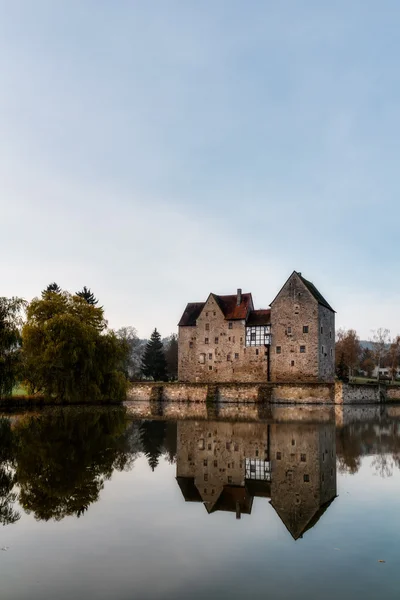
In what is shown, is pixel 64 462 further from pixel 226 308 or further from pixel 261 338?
pixel 226 308

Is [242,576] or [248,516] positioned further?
[248,516]

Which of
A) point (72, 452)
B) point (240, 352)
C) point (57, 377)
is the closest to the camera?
point (72, 452)

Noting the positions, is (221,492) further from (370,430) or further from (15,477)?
(370,430)

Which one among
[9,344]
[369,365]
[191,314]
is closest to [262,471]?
[9,344]

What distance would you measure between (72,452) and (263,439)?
6.87 metres

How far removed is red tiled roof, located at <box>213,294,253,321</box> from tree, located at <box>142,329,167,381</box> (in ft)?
49.0

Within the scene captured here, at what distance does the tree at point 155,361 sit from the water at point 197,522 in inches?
2099

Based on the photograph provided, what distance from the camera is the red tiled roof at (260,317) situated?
54.8 m

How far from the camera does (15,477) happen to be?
1082 cm

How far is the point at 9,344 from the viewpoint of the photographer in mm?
27594

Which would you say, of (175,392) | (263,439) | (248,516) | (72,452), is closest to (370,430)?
(263,439)

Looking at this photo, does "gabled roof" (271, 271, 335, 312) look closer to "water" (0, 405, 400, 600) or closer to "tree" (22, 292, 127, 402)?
"tree" (22, 292, 127, 402)

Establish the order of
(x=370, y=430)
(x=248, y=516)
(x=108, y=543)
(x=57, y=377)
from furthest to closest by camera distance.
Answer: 1. (x=57, y=377)
2. (x=370, y=430)
3. (x=248, y=516)
4. (x=108, y=543)

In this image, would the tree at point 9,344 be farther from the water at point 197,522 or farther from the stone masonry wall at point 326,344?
the stone masonry wall at point 326,344
